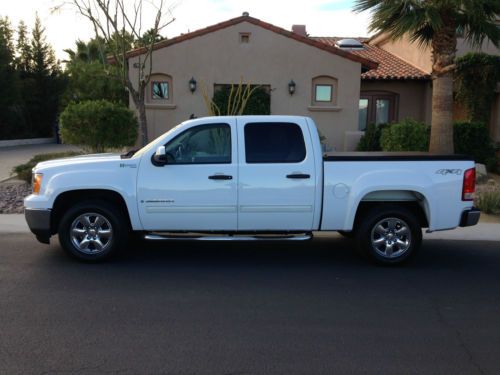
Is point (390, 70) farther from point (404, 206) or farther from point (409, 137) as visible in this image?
point (404, 206)

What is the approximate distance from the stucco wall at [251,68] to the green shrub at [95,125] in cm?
240

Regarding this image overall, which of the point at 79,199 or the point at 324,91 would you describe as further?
the point at 324,91

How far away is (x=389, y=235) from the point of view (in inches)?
271

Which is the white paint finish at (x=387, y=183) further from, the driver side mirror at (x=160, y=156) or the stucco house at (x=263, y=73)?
the stucco house at (x=263, y=73)

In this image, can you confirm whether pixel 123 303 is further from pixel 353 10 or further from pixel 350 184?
pixel 353 10

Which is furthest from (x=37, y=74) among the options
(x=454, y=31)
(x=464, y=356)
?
(x=464, y=356)

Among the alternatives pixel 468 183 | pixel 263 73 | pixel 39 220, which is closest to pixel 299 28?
pixel 263 73

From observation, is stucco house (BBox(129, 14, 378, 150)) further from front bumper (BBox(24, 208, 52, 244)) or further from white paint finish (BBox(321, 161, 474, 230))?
white paint finish (BBox(321, 161, 474, 230))

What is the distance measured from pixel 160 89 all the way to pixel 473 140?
33.3 feet

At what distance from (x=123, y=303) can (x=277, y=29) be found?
14017 millimetres

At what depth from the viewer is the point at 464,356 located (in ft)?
14.1

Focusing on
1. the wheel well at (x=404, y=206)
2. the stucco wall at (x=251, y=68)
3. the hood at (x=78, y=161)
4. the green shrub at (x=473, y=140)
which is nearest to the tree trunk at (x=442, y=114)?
the green shrub at (x=473, y=140)

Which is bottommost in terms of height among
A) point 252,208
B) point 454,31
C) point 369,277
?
point 369,277

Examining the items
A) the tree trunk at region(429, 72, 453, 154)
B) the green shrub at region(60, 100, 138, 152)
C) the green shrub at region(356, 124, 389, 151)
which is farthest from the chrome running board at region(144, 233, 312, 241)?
the green shrub at region(356, 124, 389, 151)
